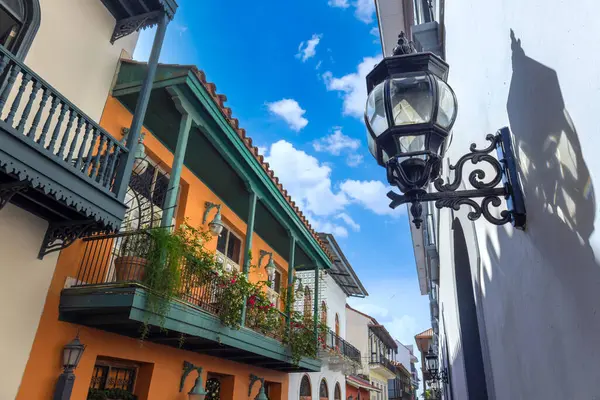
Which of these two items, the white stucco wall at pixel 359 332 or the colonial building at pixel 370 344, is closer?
the white stucco wall at pixel 359 332

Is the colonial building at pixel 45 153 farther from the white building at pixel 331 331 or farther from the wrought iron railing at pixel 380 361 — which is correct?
the wrought iron railing at pixel 380 361

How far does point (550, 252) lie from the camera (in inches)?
52.1

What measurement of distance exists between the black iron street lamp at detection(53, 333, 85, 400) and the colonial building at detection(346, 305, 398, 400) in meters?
21.7

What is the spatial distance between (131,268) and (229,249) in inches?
189

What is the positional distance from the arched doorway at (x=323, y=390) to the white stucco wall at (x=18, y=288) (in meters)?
11.7

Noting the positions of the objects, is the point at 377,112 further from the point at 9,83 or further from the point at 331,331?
the point at 331,331

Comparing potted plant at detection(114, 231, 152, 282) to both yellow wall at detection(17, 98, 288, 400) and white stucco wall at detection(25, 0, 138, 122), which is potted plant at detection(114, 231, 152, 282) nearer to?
yellow wall at detection(17, 98, 288, 400)

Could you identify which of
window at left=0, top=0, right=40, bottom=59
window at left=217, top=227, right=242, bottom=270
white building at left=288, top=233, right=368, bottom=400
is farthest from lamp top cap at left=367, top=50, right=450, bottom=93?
white building at left=288, top=233, right=368, bottom=400

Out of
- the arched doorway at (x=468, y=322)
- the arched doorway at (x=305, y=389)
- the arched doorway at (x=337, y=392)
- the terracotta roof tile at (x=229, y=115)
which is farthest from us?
the arched doorway at (x=337, y=392)

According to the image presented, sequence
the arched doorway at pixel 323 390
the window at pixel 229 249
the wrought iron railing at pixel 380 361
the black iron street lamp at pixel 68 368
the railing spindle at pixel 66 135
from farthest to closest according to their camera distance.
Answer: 1. the wrought iron railing at pixel 380 361
2. the arched doorway at pixel 323 390
3. the window at pixel 229 249
4. the black iron street lamp at pixel 68 368
5. the railing spindle at pixel 66 135

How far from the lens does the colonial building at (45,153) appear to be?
3.99 m

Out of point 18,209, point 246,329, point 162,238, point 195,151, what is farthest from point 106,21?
point 246,329

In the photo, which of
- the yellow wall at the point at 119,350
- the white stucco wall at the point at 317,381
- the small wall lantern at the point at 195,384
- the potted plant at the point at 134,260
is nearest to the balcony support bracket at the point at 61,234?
the yellow wall at the point at 119,350

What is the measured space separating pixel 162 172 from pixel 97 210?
2821 mm
